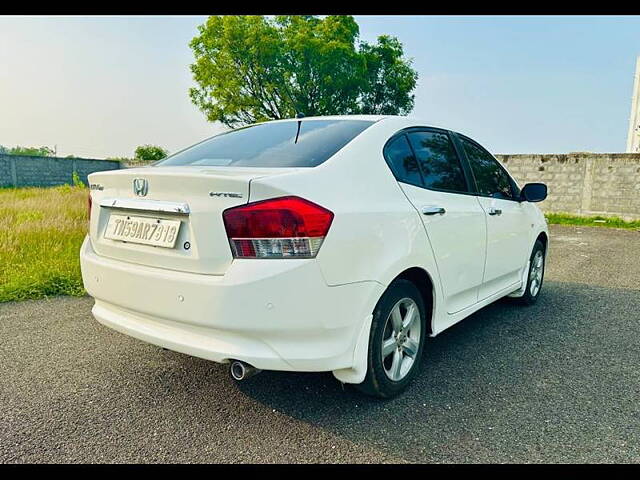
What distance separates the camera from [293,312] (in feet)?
6.62

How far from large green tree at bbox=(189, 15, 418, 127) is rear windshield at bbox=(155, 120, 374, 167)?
21003mm

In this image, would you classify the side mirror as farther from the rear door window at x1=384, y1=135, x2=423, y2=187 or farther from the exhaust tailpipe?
the exhaust tailpipe

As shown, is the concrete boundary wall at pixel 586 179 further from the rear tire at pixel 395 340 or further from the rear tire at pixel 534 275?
the rear tire at pixel 395 340

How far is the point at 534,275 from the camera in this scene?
4484 millimetres

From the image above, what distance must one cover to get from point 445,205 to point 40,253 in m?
5.07

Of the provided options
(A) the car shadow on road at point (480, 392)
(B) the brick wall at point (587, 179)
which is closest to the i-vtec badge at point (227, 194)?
(A) the car shadow on road at point (480, 392)

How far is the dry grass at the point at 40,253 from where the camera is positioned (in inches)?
184

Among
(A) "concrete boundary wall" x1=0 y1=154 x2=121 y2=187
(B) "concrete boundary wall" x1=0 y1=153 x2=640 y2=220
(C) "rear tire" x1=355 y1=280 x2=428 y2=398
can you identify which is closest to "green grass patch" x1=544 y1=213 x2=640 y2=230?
(B) "concrete boundary wall" x1=0 y1=153 x2=640 y2=220

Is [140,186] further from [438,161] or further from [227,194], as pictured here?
[438,161]

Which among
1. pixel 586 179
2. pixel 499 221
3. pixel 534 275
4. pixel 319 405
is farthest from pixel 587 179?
pixel 319 405

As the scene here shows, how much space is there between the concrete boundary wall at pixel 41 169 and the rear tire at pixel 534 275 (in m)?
23.5

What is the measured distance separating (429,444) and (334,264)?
3.11 ft
